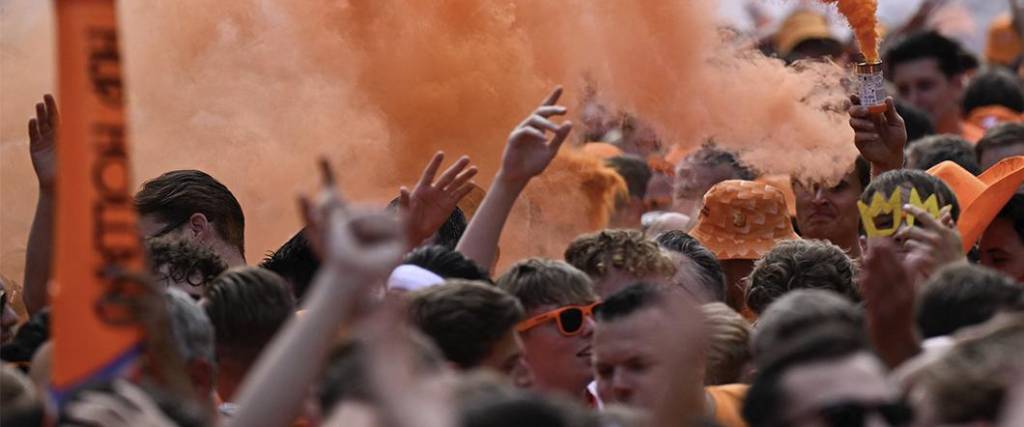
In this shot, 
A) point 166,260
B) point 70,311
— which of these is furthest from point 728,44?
point 70,311

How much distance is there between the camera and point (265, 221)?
23.5ft

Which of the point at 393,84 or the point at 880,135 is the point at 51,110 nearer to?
the point at 393,84

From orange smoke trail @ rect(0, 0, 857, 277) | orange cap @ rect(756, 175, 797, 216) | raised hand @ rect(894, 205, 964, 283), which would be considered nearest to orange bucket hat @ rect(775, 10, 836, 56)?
orange cap @ rect(756, 175, 797, 216)

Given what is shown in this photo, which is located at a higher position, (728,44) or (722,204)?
(728,44)

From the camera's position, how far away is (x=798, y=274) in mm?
5590

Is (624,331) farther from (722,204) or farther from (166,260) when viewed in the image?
(722,204)

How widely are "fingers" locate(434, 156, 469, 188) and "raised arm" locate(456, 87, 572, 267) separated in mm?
341

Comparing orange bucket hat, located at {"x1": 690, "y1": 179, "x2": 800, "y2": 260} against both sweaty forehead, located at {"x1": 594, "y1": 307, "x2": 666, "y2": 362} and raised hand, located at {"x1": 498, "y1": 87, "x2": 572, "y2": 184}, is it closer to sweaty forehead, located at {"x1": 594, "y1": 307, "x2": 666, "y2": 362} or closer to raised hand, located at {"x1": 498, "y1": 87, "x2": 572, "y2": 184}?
raised hand, located at {"x1": 498, "y1": 87, "x2": 572, "y2": 184}

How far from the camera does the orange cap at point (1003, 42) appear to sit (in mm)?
13992

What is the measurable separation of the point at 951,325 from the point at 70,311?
1.84 m

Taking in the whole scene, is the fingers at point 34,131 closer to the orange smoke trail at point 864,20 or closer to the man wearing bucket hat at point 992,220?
the orange smoke trail at point 864,20

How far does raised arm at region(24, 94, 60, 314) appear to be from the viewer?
527 centimetres

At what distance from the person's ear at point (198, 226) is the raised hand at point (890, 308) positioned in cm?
282

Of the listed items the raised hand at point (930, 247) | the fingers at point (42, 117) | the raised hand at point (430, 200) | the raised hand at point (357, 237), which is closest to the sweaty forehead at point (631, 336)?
the raised hand at point (930, 247)
